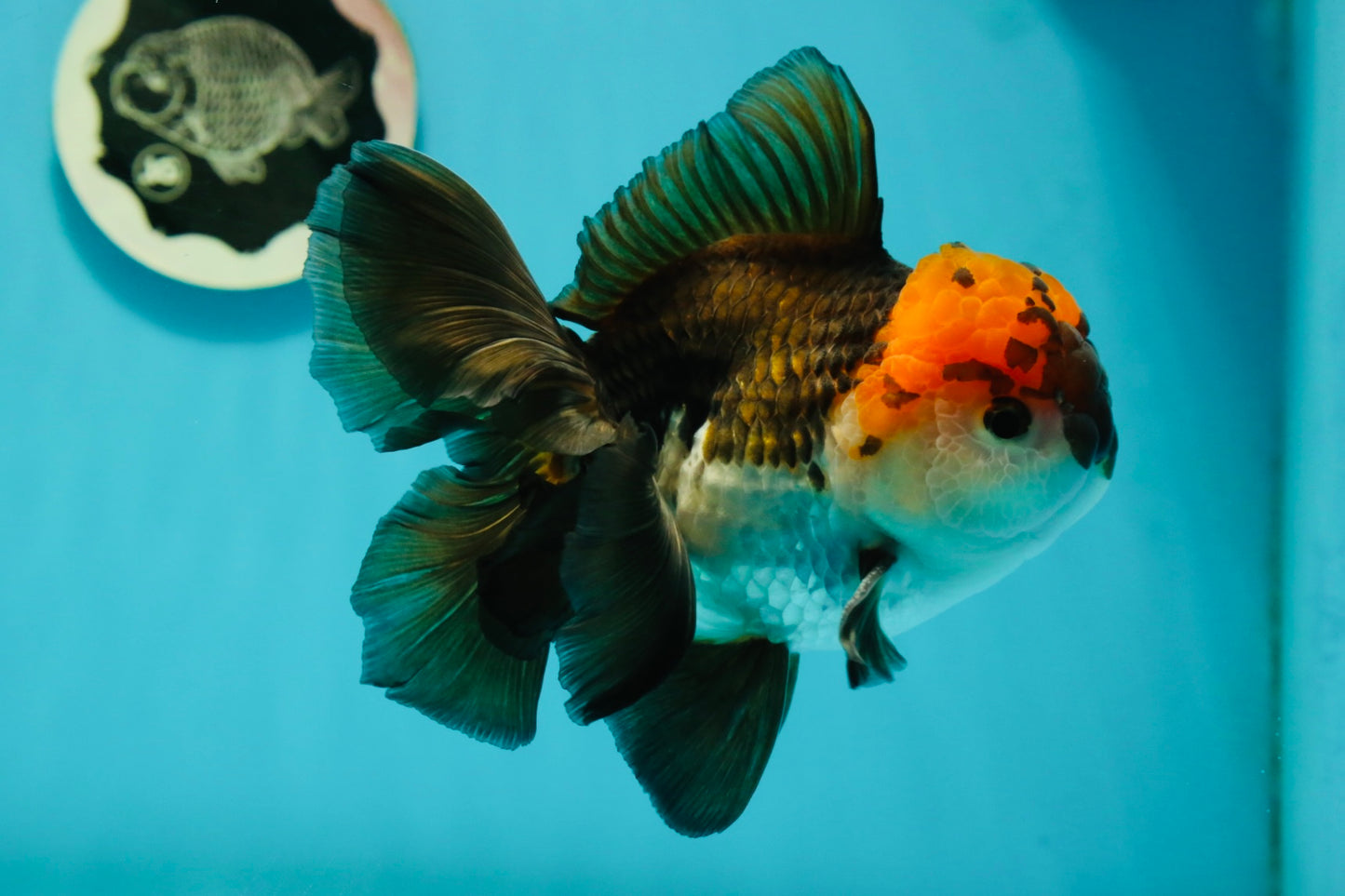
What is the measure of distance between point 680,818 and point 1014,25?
1.11 meters

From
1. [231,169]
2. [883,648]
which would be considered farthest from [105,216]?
[883,648]

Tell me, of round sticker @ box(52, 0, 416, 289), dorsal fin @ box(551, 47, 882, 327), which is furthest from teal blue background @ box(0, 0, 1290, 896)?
dorsal fin @ box(551, 47, 882, 327)

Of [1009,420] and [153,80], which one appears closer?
[1009,420]

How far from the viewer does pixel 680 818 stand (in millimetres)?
431

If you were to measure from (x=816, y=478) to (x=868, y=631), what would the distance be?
0.06 meters

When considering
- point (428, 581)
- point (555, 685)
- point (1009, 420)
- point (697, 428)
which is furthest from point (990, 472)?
point (555, 685)

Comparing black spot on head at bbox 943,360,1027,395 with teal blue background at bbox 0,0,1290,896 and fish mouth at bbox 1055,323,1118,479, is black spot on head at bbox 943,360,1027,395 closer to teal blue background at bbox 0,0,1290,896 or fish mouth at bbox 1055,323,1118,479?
fish mouth at bbox 1055,323,1118,479

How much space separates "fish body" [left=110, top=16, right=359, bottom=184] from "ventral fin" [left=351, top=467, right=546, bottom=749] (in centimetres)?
75

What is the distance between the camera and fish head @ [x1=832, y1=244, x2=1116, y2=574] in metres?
0.38

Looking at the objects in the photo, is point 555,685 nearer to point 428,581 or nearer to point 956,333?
point 428,581

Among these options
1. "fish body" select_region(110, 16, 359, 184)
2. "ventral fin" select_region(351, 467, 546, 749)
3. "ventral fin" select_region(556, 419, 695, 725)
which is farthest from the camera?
"fish body" select_region(110, 16, 359, 184)

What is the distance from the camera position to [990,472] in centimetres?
38

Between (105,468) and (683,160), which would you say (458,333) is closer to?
(683,160)

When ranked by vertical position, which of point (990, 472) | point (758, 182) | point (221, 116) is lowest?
point (990, 472)
